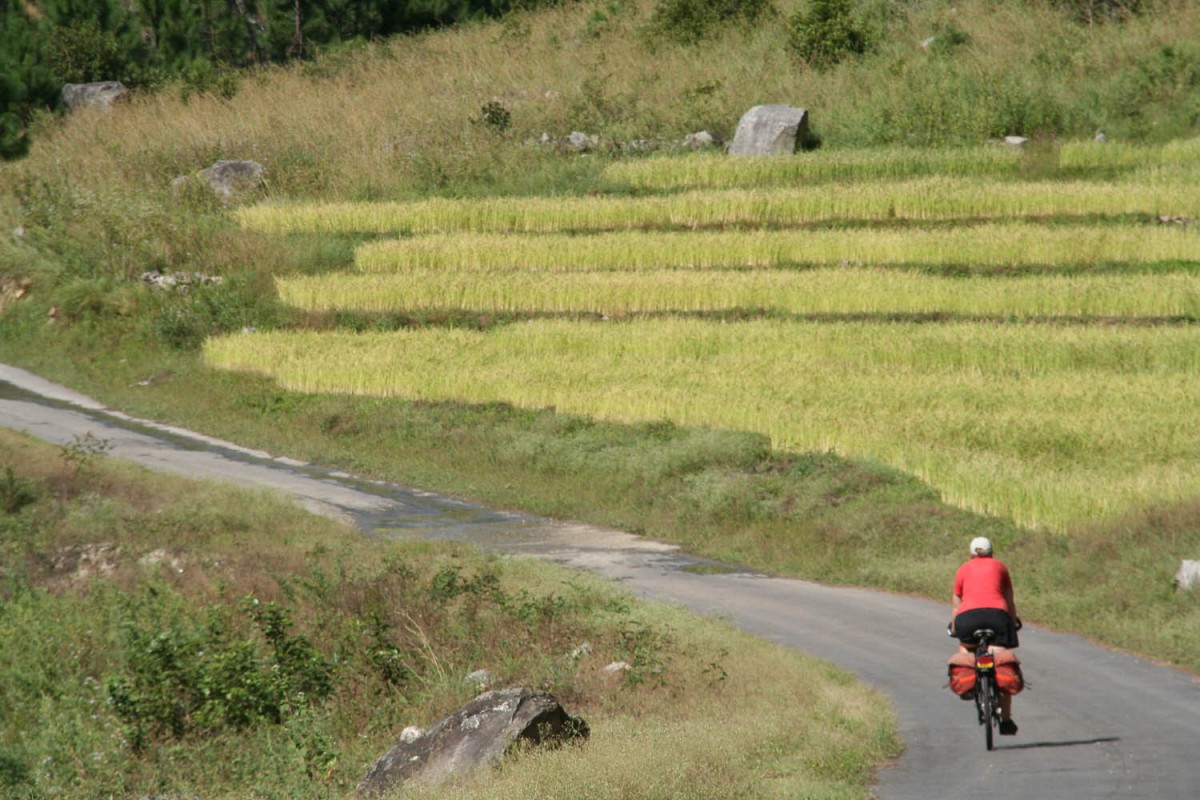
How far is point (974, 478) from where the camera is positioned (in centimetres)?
1955

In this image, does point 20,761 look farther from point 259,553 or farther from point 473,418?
point 473,418

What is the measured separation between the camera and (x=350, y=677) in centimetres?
1495

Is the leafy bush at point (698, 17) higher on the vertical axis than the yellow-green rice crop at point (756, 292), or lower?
higher

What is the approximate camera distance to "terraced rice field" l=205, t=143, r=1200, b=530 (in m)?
A: 21.9

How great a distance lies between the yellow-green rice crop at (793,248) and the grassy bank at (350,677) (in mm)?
18265

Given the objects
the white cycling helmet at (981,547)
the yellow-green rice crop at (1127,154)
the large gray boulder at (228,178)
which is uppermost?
the white cycling helmet at (981,547)

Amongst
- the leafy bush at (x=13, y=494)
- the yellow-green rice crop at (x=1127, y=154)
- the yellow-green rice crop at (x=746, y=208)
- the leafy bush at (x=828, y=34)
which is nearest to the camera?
the leafy bush at (x=13, y=494)

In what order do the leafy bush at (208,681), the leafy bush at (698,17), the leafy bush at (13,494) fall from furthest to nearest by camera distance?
1. the leafy bush at (698,17)
2. the leafy bush at (13,494)
3. the leafy bush at (208,681)

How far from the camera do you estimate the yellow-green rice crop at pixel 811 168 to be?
137 feet

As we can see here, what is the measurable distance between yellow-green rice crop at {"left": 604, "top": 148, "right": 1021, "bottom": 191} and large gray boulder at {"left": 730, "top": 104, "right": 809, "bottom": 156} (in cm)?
93

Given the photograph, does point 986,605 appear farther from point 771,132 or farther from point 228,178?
point 228,178

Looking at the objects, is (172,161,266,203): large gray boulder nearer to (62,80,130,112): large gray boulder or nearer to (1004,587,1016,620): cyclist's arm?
(62,80,130,112): large gray boulder

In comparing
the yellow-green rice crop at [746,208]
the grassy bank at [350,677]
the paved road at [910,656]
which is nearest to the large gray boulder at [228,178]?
the yellow-green rice crop at [746,208]

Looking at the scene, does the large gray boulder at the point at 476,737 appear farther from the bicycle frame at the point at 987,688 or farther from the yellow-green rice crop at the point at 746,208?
the yellow-green rice crop at the point at 746,208
